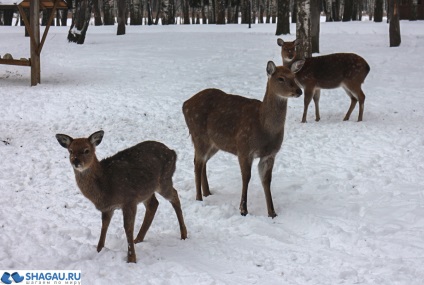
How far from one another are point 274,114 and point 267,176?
865 millimetres

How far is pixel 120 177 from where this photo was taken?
5449 millimetres

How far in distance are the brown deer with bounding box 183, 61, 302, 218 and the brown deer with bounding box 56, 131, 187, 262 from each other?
4.92 feet

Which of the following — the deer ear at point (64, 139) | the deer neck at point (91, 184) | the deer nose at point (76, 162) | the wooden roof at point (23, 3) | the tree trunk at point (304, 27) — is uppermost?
the wooden roof at point (23, 3)

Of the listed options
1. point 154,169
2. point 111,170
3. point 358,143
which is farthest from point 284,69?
point 358,143

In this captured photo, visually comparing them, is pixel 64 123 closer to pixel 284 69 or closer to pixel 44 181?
pixel 44 181

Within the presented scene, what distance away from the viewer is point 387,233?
246 inches

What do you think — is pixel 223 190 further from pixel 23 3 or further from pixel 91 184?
pixel 23 3

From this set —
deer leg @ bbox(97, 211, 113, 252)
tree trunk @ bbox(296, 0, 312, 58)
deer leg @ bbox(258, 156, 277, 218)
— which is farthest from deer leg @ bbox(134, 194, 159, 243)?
tree trunk @ bbox(296, 0, 312, 58)

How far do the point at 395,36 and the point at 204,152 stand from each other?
15.2 metres

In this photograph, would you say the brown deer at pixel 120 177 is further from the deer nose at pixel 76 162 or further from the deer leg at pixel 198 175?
the deer leg at pixel 198 175

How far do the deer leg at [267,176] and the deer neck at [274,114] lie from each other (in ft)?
1.39

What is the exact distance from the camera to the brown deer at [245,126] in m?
6.94

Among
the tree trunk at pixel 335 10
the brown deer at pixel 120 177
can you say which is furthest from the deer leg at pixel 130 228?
the tree trunk at pixel 335 10

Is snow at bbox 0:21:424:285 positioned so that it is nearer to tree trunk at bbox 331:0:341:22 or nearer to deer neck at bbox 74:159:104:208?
deer neck at bbox 74:159:104:208
